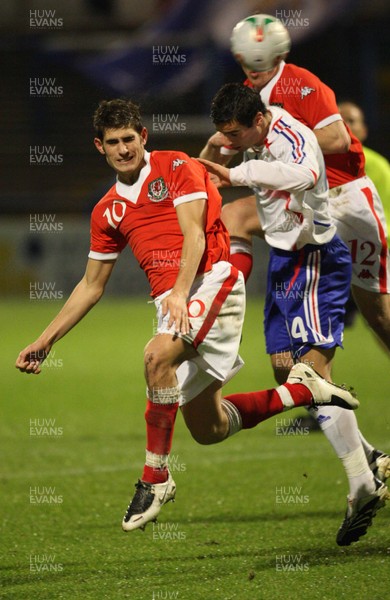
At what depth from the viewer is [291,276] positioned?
20.4 feet

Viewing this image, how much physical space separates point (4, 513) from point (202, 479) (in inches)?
62.2

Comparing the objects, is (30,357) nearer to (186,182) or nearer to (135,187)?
(135,187)

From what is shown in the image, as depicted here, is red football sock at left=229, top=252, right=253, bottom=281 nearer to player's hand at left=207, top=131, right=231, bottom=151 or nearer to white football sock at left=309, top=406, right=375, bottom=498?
player's hand at left=207, top=131, right=231, bottom=151

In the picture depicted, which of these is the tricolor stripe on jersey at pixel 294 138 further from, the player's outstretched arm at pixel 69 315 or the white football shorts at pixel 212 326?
the player's outstretched arm at pixel 69 315

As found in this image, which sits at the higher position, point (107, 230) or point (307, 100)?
point (307, 100)

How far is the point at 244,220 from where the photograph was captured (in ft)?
21.3

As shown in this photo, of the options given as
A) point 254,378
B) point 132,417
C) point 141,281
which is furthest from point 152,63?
point 132,417

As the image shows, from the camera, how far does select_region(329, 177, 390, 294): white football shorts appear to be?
655cm

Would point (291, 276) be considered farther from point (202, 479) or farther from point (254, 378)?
point (254, 378)

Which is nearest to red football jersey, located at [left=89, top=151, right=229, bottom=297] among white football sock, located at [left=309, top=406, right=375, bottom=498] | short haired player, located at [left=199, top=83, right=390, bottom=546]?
short haired player, located at [left=199, top=83, right=390, bottom=546]

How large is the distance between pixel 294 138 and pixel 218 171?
436 mm

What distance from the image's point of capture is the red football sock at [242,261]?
6.43 metres

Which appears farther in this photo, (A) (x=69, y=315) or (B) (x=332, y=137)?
(B) (x=332, y=137)

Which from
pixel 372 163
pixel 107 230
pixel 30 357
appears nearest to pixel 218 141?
pixel 107 230
